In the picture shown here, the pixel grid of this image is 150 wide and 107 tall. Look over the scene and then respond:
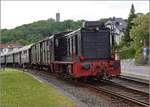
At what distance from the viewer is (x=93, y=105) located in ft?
47.8

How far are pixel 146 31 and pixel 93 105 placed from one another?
64.4m

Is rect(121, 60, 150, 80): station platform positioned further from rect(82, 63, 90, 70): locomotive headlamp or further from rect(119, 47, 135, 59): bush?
rect(119, 47, 135, 59): bush

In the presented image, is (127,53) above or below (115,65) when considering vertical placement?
below

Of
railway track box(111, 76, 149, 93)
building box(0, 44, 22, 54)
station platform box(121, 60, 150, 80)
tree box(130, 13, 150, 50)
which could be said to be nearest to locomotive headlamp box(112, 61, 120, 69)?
railway track box(111, 76, 149, 93)

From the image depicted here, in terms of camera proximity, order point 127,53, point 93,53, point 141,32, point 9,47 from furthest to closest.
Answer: point 9,47 → point 127,53 → point 141,32 → point 93,53

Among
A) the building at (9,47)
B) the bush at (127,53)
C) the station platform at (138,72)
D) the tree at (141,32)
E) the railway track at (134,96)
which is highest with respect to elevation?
the tree at (141,32)

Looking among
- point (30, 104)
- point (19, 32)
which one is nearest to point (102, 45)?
point (30, 104)

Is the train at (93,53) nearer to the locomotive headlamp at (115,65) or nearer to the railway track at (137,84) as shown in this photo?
the locomotive headlamp at (115,65)

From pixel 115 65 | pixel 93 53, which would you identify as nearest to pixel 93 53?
pixel 93 53

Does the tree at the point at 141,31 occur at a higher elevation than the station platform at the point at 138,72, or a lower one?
higher

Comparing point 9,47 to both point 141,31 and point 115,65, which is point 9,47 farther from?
point 115,65

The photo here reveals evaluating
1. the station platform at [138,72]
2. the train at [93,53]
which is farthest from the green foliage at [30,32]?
the train at [93,53]

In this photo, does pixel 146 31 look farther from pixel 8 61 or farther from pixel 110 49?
pixel 110 49

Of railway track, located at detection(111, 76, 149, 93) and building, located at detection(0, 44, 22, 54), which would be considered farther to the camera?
building, located at detection(0, 44, 22, 54)
